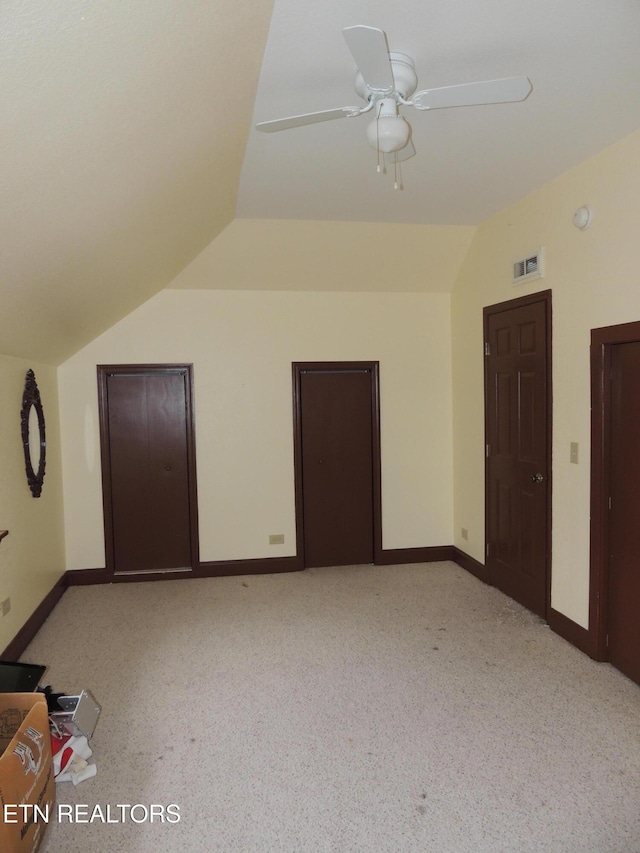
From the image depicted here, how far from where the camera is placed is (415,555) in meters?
4.83

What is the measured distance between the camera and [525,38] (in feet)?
6.14

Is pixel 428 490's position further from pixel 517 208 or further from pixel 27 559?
pixel 27 559

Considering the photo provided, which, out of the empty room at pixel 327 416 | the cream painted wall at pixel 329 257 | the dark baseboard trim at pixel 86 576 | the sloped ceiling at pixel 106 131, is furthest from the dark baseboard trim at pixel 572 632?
the dark baseboard trim at pixel 86 576

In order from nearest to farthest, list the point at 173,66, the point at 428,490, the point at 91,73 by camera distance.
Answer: the point at 91,73 → the point at 173,66 → the point at 428,490

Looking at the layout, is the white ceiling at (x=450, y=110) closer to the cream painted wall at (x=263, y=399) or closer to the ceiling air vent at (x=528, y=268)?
the ceiling air vent at (x=528, y=268)

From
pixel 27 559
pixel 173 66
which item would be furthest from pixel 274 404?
pixel 173 66

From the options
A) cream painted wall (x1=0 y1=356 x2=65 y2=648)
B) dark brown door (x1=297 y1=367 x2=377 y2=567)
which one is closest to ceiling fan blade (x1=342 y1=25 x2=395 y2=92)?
cream painted wall (x1=0 y1=356 x2=65 y2=648)

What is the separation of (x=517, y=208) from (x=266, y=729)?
11.6 feet

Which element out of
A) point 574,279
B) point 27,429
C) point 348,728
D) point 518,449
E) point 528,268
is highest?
point 528,268

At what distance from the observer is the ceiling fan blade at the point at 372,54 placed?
1.41 meters

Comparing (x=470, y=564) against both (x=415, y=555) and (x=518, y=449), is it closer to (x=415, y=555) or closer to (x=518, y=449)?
(x=415, y=555)

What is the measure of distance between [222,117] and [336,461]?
3.10 meters

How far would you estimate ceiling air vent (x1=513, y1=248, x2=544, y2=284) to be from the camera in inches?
133

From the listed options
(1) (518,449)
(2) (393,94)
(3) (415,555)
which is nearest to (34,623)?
(3) (415,555)
